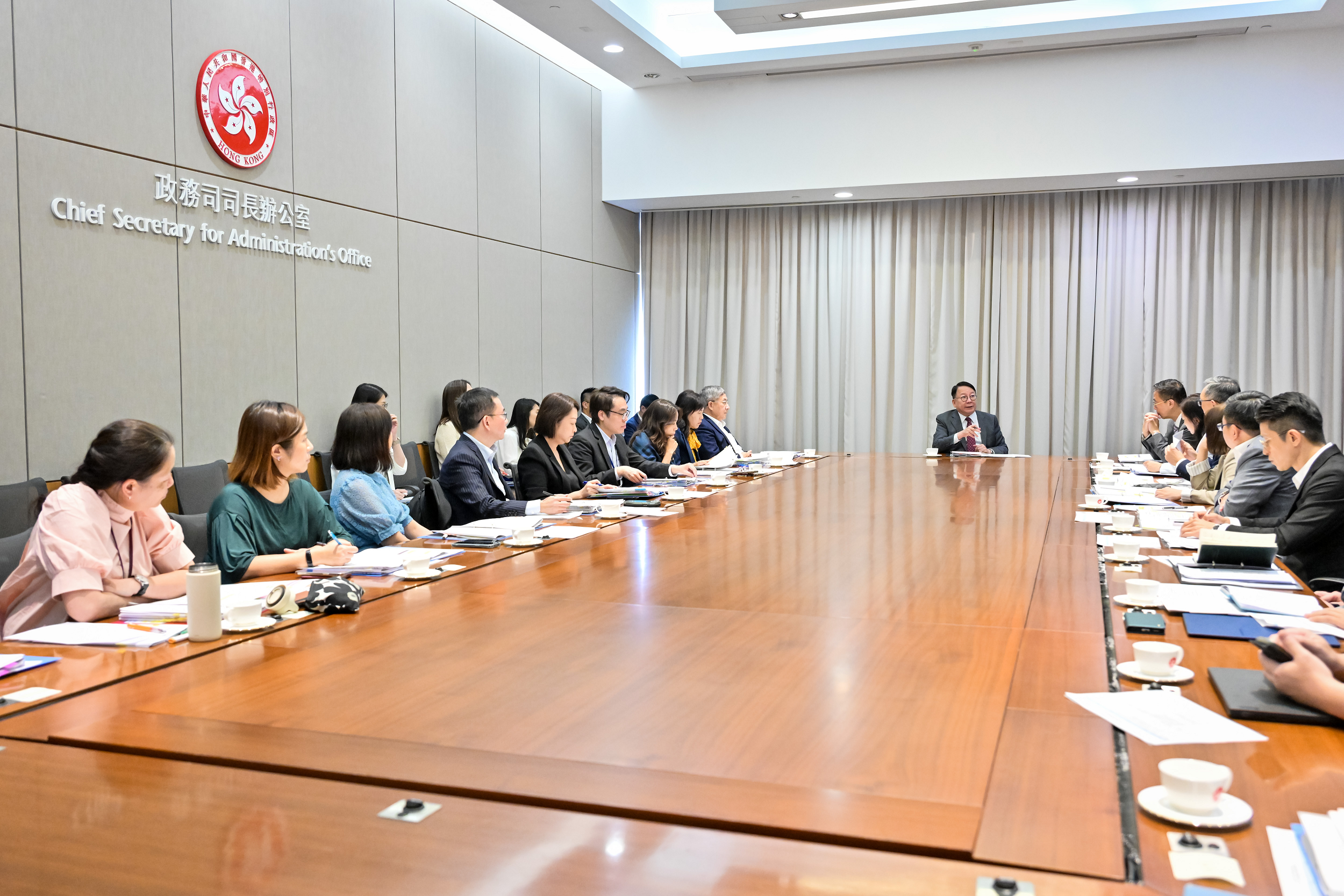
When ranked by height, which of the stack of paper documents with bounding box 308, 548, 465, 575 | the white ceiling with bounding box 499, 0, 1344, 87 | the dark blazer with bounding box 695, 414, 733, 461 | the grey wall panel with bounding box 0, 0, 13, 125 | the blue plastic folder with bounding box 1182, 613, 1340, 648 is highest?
the white ceiling with bounding box 499, 0, 1344, 87

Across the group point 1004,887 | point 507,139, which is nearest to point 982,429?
point 507,139

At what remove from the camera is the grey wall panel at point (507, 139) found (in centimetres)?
770

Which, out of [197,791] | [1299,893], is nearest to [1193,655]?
[1299,893]

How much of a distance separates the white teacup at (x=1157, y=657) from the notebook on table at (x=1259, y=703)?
7cm

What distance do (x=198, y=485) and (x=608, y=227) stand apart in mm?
5514

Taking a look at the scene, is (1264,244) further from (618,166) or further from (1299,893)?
(1299,893)

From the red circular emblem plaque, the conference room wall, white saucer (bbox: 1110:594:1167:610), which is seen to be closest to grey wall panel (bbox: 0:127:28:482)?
the conference room wall

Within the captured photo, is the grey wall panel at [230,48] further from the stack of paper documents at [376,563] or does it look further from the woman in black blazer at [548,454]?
the stack of paper documents at [376,563]

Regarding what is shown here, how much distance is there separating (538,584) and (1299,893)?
205 centimetres

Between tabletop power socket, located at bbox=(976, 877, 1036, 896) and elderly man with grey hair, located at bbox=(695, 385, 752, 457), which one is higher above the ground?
elderly man with grey hair, located at bbox=(695, 385, 752, 457)

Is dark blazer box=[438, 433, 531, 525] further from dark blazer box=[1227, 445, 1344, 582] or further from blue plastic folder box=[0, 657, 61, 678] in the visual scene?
dark blazer box=[1227, 445, 1344, 582]

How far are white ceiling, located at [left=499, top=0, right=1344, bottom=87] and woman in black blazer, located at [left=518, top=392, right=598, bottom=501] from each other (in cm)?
319

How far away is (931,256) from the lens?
9.70m

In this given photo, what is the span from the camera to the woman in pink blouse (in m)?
2.59
